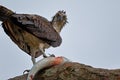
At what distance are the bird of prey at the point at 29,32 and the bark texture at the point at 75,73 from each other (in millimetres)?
2260

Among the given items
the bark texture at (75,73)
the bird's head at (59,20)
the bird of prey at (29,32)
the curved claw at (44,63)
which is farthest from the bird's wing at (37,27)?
the bark texture at (75,73)

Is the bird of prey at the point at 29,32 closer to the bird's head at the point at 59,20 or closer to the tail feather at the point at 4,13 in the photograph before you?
the tail feather at the point at 4,13

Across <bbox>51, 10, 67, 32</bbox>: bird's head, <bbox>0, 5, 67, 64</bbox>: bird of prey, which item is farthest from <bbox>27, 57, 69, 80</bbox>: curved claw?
<bbox>51, 10, 67, 32</bbox>: bird's head

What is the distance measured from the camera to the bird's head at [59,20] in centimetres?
887

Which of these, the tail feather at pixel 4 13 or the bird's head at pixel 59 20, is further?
the bird's head at pixel 59 20

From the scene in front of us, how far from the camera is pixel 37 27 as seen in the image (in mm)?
6809

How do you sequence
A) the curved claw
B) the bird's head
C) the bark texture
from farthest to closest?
the bird's head, the curved claw, the bark texture

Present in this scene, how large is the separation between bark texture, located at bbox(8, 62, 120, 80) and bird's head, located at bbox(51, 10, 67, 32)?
15.2 feet

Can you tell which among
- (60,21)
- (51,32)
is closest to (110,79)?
(51,32)

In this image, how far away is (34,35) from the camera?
6816 mm

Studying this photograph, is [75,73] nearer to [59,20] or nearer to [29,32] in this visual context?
[29,32]

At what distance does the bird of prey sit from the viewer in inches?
247

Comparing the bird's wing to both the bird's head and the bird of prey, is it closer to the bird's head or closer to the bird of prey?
the bird of prey

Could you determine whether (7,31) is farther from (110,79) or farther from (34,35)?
(110,79)
